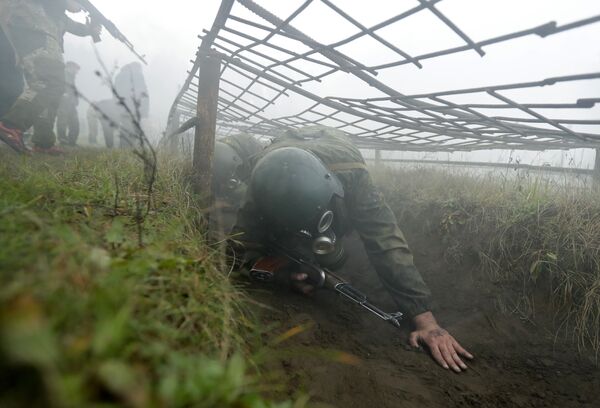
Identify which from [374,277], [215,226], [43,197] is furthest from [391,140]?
[43,197]

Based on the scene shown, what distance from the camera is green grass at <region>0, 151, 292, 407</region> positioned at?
1.28ft

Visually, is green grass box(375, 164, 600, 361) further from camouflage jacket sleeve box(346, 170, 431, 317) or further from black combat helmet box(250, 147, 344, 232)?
black combat helmet box(250, 147, 344, 232)

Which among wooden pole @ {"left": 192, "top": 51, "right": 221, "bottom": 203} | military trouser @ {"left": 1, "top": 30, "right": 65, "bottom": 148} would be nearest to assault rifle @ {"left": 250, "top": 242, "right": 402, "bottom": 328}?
wooden pole @ {"left": 192, "top": 51, "right": 221, "bottom": 203}

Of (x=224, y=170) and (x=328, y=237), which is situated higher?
(x=224, y=170)

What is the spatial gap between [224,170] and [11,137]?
2042 mm

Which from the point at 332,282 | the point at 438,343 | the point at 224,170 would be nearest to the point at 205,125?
the point at 224,170

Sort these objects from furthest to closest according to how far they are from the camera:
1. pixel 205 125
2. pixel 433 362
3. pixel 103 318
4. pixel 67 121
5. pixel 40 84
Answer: pixel 67 121 → pixel 40 84 → pixel 205 125 → pixel 433 362 → pixel 103 318

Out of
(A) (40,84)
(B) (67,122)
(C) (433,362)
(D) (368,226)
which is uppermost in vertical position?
(A) (40,84)

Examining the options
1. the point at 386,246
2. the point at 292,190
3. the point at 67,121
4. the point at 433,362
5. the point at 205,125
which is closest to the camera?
the point at 433,362

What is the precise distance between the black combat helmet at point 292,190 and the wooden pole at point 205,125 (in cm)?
61

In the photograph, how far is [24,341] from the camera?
37cm

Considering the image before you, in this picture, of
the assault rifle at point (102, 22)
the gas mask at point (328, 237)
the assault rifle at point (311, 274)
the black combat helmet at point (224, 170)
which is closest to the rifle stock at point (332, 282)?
the assault rifle at point (311, 274)

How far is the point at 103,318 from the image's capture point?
0.56 m

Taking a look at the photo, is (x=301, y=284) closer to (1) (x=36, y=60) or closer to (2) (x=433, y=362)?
(2) (x=433, y=362)
